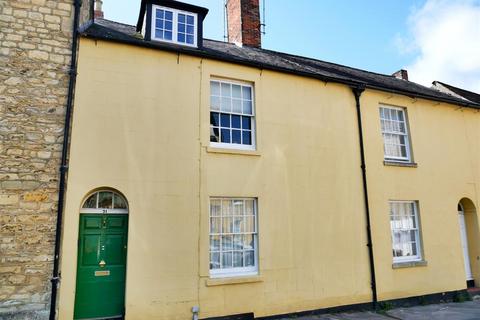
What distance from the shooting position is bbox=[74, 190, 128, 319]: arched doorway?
6613mm

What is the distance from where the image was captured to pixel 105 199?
23.3 ft

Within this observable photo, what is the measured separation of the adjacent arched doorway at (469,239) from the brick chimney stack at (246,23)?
903 centimetres

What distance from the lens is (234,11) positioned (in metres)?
12.8

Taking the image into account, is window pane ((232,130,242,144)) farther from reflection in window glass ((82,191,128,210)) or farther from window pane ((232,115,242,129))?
reflection in window glass ((82,191,128,210))

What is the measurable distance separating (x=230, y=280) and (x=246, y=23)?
9001 millimetres

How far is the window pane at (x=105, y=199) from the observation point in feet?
23.2

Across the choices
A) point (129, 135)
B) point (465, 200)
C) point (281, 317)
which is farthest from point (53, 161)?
point (465, 200)

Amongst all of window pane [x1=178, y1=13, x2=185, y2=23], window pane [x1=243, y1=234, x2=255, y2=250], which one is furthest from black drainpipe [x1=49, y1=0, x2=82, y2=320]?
window pane [x1=243, y1=234, x2=255, y2=250]

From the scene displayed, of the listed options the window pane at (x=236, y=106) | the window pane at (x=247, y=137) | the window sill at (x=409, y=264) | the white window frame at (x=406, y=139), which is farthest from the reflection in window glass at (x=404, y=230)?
the window pane at (x=236, y=106)

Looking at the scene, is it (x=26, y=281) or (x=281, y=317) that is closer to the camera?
(x=26, y=281)

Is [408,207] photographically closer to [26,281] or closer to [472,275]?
[472,275]

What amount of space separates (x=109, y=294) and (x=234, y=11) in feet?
34.3

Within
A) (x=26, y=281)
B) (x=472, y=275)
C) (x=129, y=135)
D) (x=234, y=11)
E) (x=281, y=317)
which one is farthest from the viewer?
(x=234, y=11)

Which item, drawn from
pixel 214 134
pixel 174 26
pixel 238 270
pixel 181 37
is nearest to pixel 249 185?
pixel 214 134
